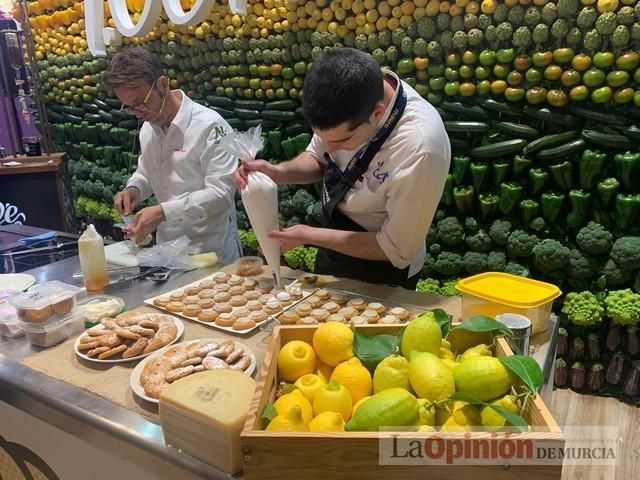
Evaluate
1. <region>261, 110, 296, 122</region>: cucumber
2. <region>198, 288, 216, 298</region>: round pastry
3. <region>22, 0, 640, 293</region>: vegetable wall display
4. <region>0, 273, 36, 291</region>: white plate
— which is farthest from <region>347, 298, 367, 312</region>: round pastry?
<region>261, 110, 296, 122</region>: cucumber

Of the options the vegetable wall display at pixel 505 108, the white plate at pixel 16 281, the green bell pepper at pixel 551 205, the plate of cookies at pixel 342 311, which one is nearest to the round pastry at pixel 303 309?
the plate of cookies at pixel 342 311

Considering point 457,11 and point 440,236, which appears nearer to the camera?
point 457,11

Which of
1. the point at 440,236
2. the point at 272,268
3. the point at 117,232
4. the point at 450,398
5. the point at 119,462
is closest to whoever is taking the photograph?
the point at 450,398

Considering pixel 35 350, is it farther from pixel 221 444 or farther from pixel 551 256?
pixel 551 256

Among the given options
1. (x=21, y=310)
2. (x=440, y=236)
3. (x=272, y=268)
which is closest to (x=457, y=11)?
(x=440, y=236)

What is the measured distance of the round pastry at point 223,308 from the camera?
1.90m

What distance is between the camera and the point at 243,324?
5.85ft

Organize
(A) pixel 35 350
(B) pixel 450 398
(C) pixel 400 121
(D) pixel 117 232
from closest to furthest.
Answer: (B) pixel 450 398 < (A) pixel 35 350 < (C) pixel 400 121 < (D) pixel 117 232

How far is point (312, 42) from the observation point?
12.6 feet

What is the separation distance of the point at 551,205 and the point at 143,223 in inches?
93.8

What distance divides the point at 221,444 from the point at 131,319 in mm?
828

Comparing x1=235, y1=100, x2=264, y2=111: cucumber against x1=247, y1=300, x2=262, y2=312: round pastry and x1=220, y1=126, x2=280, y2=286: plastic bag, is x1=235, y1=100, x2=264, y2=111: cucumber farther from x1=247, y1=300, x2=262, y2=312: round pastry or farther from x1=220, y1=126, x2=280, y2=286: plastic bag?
x1=247, y1=300, x2=262, y2=312: round pastry

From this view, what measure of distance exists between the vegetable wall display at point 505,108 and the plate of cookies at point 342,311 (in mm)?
1751

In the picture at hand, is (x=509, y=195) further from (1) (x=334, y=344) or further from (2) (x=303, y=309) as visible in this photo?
(1) (x=334, y=344)
